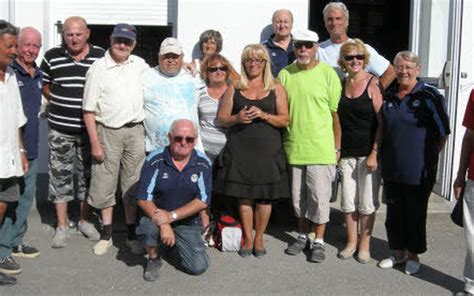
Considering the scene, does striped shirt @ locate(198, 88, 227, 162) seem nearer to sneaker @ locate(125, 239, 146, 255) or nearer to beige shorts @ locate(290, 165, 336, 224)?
beige shorts @ locate(290, 165, 336, 224)

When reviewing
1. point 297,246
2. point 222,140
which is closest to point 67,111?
point 222,140

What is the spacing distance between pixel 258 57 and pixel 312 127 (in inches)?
28.3

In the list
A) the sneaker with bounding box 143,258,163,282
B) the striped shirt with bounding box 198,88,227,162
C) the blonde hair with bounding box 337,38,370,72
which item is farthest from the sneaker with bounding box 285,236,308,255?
the blonde hair with bounding box 337,38,370,72

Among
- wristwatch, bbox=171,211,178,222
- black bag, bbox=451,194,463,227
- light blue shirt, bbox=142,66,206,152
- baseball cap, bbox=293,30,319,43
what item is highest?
baseball cap, bbox=293,30,319,43

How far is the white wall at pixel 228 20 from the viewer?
23.1 ft

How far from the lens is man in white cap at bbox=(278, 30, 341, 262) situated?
5301 millimetres

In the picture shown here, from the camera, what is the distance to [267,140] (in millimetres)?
5371

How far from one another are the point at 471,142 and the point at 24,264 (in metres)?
3.58

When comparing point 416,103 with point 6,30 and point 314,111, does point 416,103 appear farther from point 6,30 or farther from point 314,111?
point 6,30

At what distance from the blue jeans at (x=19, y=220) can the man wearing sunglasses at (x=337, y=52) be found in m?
2.75

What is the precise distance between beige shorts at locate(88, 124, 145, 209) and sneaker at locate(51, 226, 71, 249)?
402 millimetres

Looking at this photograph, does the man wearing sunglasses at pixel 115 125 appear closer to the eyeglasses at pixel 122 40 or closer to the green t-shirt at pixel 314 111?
the eyeglasses at pixel 122 40

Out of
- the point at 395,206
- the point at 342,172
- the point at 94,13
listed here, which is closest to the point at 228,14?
the point at 94,13

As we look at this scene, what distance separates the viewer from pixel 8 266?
502 cm
